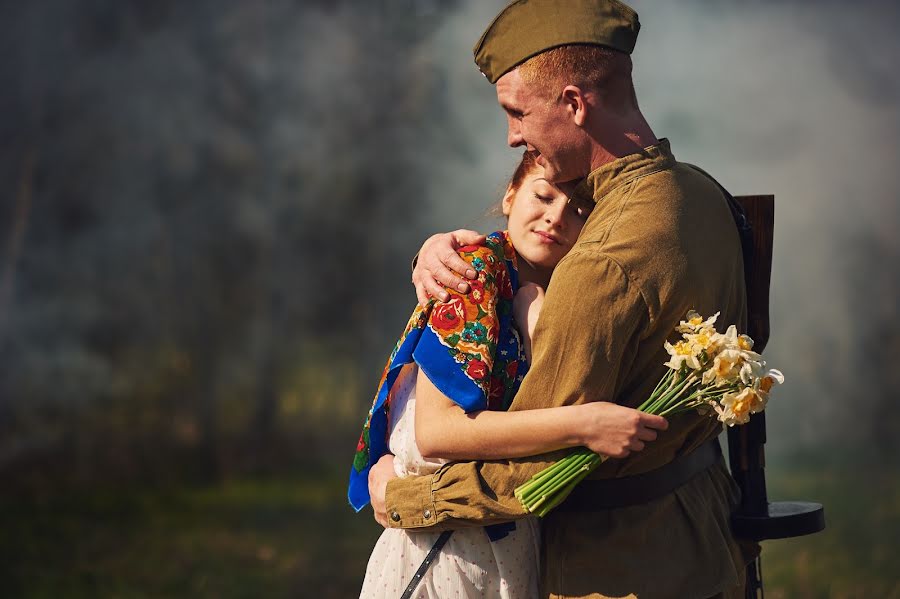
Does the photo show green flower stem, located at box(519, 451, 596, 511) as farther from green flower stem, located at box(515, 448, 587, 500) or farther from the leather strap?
the leather strap

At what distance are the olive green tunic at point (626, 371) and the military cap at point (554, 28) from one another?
0.85ft

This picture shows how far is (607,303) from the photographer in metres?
2.08

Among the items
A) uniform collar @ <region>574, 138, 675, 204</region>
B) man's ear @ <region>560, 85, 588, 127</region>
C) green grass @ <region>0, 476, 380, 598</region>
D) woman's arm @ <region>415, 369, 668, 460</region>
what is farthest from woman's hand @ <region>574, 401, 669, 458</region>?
green grass @ <region>0, 476, 380, 598</region>

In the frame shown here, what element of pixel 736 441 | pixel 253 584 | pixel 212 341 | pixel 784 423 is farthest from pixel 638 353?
pixel 212 341

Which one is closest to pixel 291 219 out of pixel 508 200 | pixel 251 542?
pixel 251 542

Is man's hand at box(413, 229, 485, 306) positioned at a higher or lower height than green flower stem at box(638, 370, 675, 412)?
higher

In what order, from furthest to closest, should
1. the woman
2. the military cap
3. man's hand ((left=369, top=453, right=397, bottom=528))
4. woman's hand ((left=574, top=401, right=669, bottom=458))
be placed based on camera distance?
man's hand ((left=369, top=453, right=397, bottom=528)) < the military cap < the woman < woman's hand ((left=574, top=401, right=669, bottom=458))

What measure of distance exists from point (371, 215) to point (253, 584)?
9.41ft

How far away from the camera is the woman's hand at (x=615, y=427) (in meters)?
2.04

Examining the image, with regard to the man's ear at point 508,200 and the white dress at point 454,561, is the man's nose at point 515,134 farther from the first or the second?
the white dress at point 454,561

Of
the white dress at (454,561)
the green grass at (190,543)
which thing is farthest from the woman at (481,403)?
the green grass at (190,543)

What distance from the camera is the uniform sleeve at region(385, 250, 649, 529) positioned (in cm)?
208

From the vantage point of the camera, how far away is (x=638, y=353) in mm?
2201

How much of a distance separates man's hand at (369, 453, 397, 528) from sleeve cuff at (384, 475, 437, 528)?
0.04m
